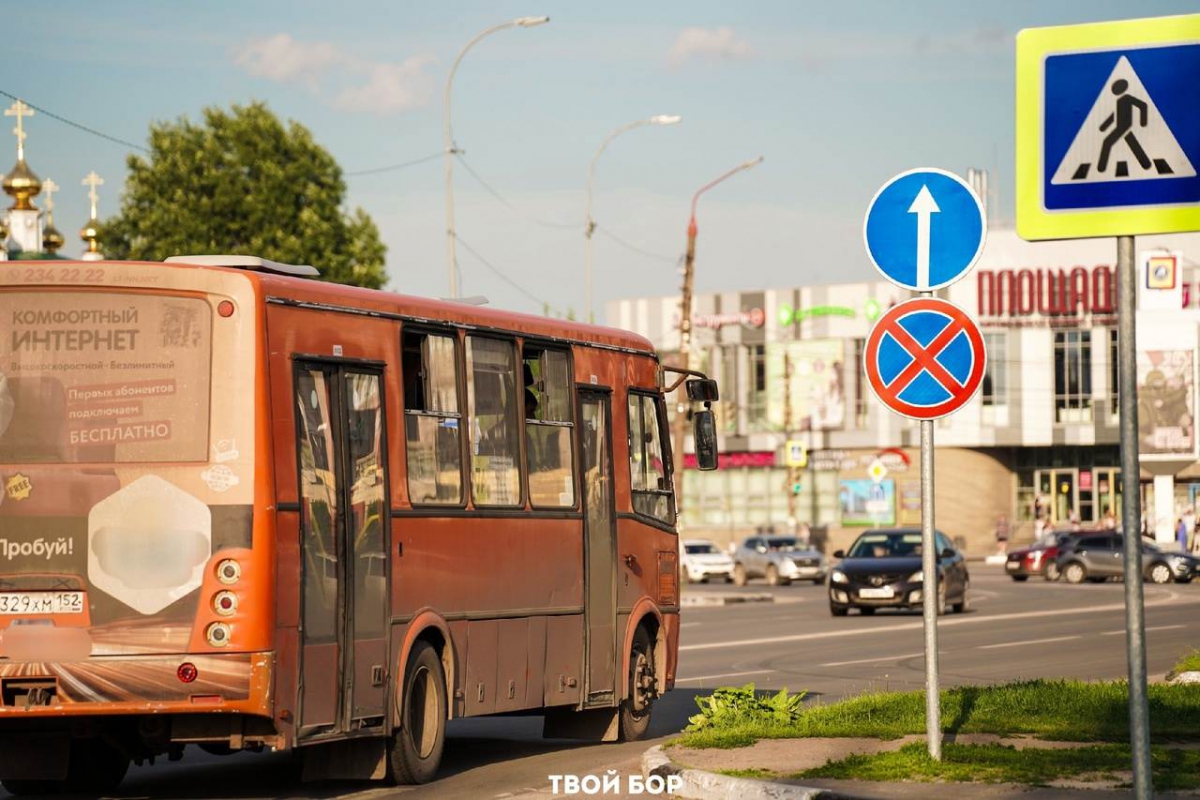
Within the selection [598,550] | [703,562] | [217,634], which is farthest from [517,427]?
[703,562]

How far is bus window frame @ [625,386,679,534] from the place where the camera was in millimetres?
16000

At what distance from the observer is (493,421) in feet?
45.0

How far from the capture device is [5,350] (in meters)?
11.1

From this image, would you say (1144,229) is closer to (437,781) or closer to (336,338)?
(336,338)

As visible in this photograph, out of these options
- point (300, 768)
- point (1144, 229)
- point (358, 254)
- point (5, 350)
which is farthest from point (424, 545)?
point (358, 254)

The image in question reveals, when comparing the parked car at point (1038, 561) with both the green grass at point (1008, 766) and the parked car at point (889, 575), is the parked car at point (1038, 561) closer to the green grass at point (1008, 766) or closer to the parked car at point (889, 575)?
the parked car at point (889, 575)

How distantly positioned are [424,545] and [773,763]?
2650mm

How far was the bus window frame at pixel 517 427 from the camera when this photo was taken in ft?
43.8

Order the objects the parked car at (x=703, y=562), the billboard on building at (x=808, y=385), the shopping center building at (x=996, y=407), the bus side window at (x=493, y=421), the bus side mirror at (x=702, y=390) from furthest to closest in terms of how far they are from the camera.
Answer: the billboard on building at (x=808, y=385)
the shopping center building at (x=996, y=407)
the parked car at (x=703, y=562)
the bus side mirror at (x=702, y=390)
the bus side window at (x=493, y=421)

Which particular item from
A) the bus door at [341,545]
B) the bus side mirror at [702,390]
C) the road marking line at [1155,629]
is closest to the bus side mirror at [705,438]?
the bus side mirror at [702,390]

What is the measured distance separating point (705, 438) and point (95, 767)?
6145mm

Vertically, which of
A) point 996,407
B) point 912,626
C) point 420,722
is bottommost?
point 912,626

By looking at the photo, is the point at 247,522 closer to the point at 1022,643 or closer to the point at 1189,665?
the point at 1189,665

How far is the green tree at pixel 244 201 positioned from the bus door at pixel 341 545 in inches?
1923
